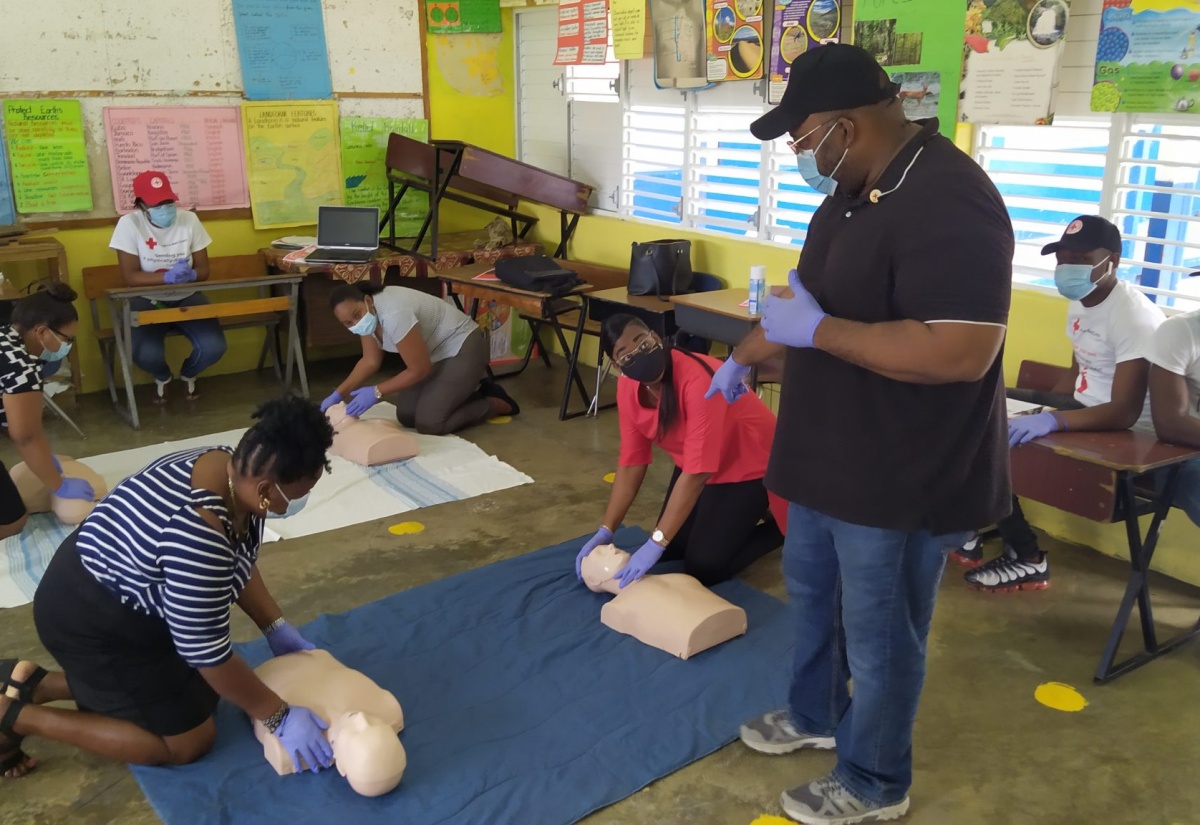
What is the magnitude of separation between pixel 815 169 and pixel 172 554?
4.63ft

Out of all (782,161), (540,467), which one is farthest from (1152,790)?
(782,161)

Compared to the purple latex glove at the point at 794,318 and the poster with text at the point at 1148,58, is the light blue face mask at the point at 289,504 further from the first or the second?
the poster with text at the point at 1148,58

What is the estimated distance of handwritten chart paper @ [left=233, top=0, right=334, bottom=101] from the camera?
5.42m

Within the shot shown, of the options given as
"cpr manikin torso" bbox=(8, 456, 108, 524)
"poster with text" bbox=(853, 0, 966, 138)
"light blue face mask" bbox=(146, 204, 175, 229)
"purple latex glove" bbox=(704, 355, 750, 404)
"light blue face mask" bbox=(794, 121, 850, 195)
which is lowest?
"cpr manikin torso" bbox=(8, 456, 108, 524)

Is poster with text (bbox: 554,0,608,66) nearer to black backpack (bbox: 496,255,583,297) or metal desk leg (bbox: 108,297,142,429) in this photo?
black backpack (bbox: 496,255,583,297)

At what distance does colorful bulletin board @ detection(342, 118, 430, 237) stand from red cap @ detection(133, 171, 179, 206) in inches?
46.7

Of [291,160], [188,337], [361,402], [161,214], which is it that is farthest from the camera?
[291,160]

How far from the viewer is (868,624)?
1.92 m

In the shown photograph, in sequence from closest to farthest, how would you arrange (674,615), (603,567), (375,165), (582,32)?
(674,615) → (603,567) → (582,32) → (375,165)

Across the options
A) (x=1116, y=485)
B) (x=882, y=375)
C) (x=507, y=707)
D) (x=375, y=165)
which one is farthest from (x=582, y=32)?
(x=882, y=375)

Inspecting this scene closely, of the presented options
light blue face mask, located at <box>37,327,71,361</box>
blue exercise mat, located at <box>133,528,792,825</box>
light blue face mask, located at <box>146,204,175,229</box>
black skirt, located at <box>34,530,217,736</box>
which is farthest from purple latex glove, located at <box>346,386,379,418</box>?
black skirt, located at <box>34,530,217,736</box>

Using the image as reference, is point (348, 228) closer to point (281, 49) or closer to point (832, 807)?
point (281, 49)

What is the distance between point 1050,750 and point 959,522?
3.08 ft

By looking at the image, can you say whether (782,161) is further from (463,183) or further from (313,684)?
(313,684)
